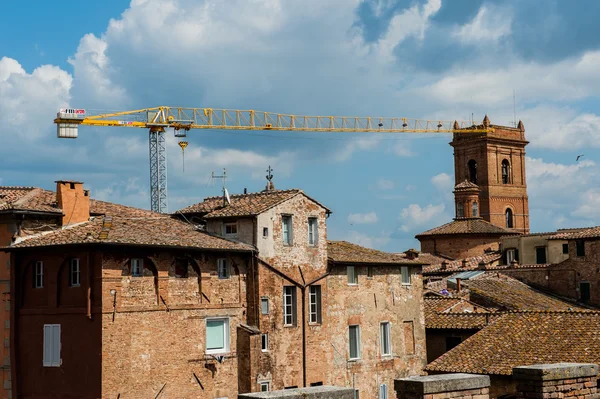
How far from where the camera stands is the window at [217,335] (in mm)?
33750

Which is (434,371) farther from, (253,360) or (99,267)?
(99,267)

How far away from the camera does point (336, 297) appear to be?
127ft

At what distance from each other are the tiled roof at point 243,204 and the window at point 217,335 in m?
4.63

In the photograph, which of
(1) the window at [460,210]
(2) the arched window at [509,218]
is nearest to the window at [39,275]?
(1) the window at [460,210]

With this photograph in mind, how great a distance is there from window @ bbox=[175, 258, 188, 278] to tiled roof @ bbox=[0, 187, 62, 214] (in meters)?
4.83

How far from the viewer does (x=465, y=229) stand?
8025 centimetres

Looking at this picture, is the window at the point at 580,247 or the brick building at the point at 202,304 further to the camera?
the window at the point at 580,247

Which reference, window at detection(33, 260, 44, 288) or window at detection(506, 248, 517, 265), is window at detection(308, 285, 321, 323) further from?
window at detection(506, 248, 517, 265)

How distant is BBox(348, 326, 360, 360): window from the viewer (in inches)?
1549

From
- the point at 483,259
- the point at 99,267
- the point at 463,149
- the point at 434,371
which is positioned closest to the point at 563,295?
the point at 483,259

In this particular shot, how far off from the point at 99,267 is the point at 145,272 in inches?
77.4

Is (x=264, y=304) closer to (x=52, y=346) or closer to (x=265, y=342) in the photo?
(x=265, y=342)

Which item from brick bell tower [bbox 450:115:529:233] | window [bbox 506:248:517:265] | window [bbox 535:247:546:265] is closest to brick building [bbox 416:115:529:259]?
brick bell tower [bbox 450:115:529:233]

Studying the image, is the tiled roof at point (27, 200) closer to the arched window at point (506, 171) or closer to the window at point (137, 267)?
the window at point (137, 267)
